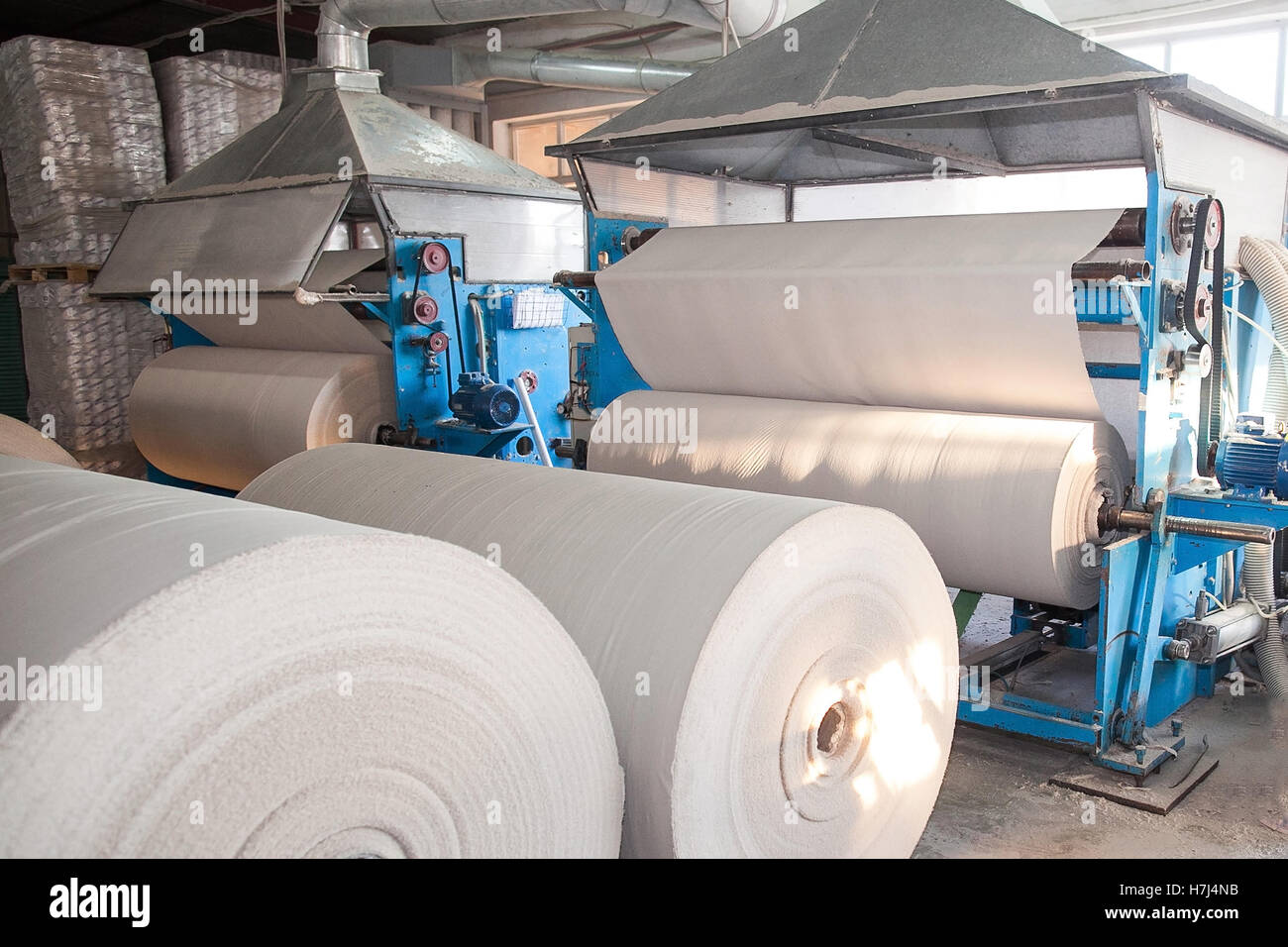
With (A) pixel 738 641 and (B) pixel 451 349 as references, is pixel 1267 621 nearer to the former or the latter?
(A) pixel 738 641

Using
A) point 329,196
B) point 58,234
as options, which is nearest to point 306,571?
point 329,196

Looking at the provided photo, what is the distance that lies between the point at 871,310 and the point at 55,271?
5191 mm

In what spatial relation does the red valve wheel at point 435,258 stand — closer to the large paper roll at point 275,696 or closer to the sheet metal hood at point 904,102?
the sheet metal hood at point 904,102

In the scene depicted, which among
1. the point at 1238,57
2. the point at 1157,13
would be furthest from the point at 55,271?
the point at 1238,57

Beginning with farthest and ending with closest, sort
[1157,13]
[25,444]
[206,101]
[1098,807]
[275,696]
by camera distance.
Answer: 1. [206,101]
2. [1157,13]
3. [25,444]
4. [1098,807]
5. [275,696]

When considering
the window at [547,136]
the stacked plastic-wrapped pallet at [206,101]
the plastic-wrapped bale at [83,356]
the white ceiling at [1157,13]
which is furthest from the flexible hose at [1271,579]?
the window at [547,136]

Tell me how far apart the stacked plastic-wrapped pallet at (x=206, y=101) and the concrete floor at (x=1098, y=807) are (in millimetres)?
5444

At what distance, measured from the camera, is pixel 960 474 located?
112 inches

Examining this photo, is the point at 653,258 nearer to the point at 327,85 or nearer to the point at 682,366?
the point at 682,366

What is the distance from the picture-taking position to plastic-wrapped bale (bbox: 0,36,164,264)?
5914 mm

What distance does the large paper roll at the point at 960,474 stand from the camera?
276 centimetres

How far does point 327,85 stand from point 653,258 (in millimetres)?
2590

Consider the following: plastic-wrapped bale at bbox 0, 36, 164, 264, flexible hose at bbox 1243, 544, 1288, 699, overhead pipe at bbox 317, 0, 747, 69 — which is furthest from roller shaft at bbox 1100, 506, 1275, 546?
plastic-wrapped bale at bbox 0, 36, 164, 264

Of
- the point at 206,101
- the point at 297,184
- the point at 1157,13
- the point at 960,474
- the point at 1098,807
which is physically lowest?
the point at 1098,807
